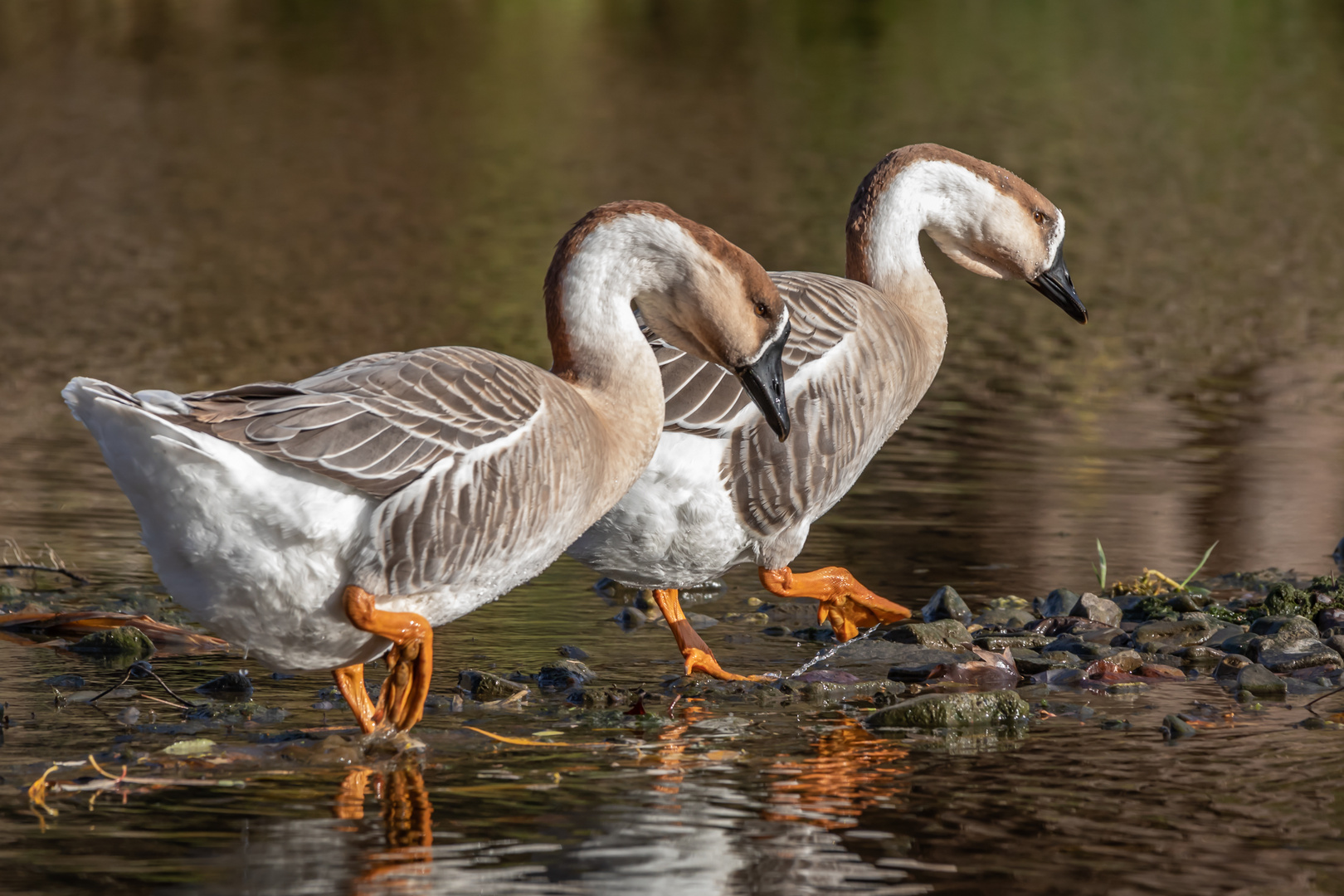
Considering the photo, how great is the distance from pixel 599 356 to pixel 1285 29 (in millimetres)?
62229

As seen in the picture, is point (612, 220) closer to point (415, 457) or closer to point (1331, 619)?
point (415, 457)

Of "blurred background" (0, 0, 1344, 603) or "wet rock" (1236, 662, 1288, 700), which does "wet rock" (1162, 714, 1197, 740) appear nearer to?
"wet rock" (1236, 662, 1288, 700)

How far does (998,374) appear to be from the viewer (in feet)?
59.4

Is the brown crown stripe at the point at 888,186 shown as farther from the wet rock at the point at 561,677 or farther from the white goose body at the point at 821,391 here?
the wet rock at the point at 561,677

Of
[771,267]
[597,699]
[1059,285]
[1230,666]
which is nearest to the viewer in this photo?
[597,699]

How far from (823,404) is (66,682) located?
3781mm

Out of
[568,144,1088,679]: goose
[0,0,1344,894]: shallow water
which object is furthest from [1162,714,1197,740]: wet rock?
[568,144,1088,679]: goose

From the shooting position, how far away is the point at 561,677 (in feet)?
26.2

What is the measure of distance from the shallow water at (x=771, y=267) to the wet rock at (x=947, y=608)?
1.48 feet

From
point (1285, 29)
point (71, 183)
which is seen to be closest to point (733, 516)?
point (71, 183)

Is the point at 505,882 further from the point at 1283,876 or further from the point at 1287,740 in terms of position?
the point at 1287,740

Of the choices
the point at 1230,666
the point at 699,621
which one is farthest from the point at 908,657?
the point at 1230,666

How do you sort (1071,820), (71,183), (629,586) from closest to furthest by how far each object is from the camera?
1. (1071,820)
2. (629,586)
3. (71,183)

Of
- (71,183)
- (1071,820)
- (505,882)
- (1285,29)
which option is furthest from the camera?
(1285,29)
